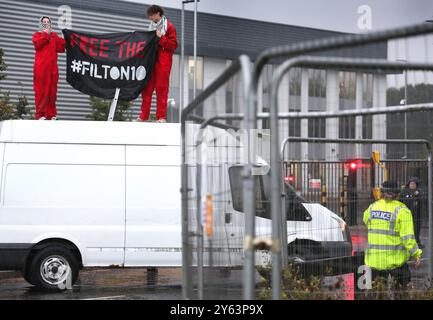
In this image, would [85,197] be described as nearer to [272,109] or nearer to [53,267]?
[53,267]

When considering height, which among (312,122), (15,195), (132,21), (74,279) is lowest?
(74,279)

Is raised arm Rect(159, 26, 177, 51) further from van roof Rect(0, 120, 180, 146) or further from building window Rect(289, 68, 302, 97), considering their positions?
building window Rect(289, 68, 302, 97)

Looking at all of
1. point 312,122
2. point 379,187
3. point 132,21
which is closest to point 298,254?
point 379,187

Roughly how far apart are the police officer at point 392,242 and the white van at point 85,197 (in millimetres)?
3516

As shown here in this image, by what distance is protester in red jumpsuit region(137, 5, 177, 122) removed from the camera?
13469 mm

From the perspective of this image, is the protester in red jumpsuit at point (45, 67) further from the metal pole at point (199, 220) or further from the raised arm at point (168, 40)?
the metal pole at point (199, 220)

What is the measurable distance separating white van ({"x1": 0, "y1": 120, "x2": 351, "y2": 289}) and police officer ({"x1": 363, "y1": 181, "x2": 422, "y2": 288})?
11.5ft

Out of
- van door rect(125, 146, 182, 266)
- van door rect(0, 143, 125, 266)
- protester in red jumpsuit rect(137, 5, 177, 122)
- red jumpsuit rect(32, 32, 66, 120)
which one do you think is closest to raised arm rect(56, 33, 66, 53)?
red jumpsuit rect(32, 32, 66, 120)

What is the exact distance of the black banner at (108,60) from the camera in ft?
45.0

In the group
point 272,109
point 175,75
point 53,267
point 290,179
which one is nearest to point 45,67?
point 53,267

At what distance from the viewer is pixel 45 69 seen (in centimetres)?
1370
